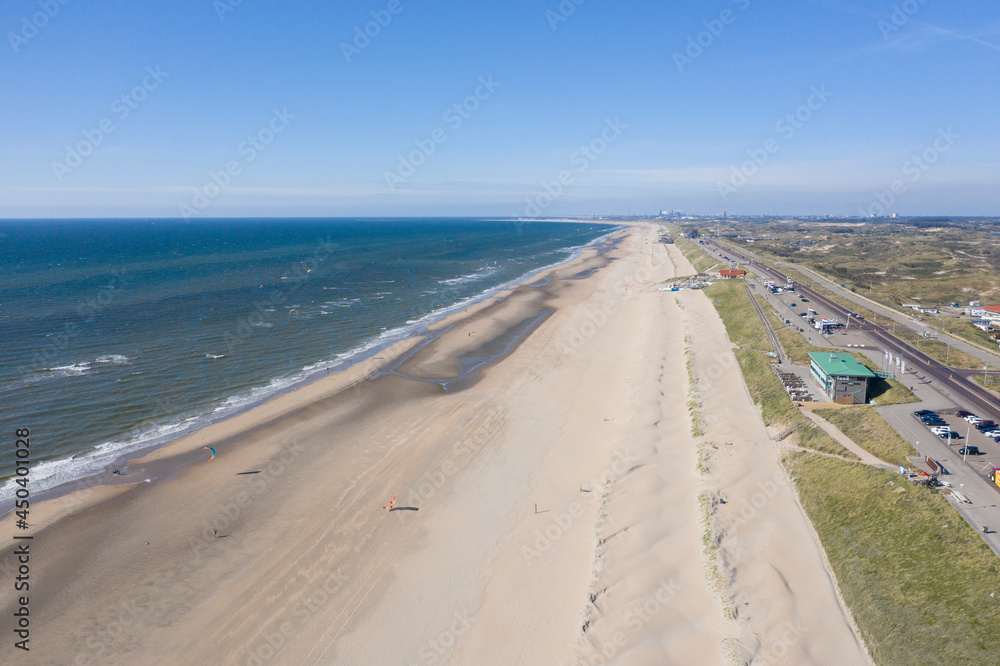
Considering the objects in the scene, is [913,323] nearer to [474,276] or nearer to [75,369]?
[474,276]

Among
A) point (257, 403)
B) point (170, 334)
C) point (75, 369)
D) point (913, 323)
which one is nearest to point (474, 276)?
point (170, 334)

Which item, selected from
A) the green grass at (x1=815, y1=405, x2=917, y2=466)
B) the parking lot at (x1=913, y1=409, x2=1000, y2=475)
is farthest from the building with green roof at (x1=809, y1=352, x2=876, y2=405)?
the parking lot at (x1=913, y1=409, x2=1000, y2=475)

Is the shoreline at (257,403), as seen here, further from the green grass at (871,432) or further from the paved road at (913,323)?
the paved road at (913,323)

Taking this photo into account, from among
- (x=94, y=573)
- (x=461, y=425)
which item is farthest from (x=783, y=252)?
(x=94, y=573)

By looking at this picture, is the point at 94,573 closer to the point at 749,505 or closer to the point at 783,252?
the point at 749,505

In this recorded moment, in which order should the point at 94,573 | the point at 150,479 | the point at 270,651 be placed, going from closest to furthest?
the point at 270,651
the point at 94,573
the point at 150,479

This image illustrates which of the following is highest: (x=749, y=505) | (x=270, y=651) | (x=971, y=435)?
(x=971, y=435)
